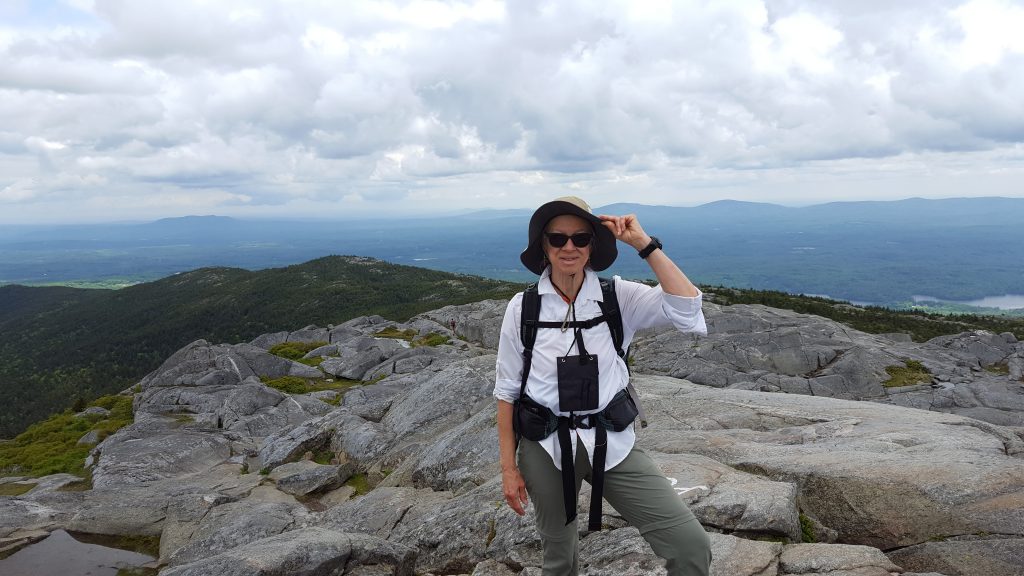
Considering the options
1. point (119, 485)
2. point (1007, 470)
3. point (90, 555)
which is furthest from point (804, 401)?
point (119, 485)

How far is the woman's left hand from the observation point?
17.3 ft

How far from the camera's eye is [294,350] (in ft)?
171

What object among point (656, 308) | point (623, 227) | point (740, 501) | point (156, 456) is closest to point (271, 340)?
point (156, 456)

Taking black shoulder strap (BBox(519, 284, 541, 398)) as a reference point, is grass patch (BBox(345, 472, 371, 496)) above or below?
below

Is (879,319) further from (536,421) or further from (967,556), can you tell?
(536,421)

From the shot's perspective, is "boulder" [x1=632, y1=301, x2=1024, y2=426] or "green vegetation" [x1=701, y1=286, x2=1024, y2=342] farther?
"green vegetation" [x1=701, y1=286, x2=1024, y2=342]

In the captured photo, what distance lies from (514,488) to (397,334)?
55.1 metres

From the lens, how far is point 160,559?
12836 millimetres

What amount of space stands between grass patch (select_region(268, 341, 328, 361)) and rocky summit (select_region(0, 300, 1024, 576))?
61.1 feet

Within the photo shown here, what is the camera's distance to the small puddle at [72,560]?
12625 millimetres

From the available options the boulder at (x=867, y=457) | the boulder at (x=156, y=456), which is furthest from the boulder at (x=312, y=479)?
the boulder at (x=867, y=457)

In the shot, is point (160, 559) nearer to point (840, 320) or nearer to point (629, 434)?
point (629, 434)

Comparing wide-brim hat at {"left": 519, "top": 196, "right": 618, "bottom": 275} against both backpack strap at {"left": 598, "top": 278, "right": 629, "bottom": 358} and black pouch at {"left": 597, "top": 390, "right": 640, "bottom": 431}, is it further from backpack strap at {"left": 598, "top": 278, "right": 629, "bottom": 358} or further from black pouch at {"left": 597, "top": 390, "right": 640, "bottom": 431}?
black pouch at {"left": 597, "top": 390, "right": 640, "bottom": 431}

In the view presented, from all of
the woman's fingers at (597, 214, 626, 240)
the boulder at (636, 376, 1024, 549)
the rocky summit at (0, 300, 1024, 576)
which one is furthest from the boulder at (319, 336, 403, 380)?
the woman's fingers at (597, 214, 626, 240)
